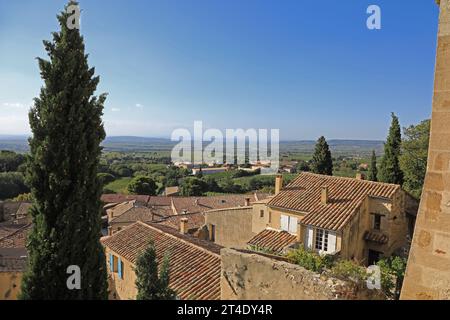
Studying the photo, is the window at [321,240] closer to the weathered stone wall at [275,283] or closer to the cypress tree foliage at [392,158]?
the weathered stone wall at [275,283]

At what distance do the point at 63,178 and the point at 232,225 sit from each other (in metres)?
17.0

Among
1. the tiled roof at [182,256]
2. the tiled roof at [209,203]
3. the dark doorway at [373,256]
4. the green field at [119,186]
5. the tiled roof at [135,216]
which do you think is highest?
the tiled roof at [182,256]

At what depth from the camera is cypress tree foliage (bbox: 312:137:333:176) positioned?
110 ft

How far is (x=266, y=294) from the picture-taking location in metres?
5.54

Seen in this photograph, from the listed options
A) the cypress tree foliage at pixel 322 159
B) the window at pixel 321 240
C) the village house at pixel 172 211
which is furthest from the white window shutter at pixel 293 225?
the cypress tree foliage at pixel 322 159

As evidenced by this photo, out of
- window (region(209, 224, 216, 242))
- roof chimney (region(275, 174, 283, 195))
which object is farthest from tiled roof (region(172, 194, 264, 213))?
roof chimney (region(275, 174, 283, 195))

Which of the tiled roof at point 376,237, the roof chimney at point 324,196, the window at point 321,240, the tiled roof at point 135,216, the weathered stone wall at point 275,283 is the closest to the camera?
the weathered stone wall at point 275,283

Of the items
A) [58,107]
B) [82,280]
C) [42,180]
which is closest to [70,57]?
[58,107]

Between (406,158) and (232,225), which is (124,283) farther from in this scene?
(406,158)

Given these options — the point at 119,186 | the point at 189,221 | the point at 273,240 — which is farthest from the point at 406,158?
the point at 119,186

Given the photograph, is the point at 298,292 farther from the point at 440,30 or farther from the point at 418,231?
the point at 440,30

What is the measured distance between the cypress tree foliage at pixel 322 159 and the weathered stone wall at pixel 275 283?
29072 millimetres

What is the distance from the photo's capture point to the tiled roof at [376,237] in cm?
1571

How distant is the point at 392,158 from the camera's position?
2691 centimetres
